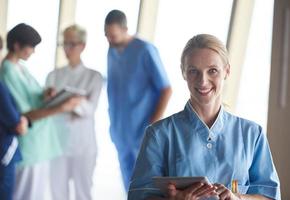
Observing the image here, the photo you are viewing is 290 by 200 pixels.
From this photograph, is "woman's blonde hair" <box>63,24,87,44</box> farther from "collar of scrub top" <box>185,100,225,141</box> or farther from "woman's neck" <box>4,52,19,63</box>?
"collar of scrub top" <box>185,100,225,141</box>

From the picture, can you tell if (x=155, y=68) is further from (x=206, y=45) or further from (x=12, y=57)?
(x=206, y=45)

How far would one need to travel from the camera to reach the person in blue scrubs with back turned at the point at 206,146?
120 centimetres

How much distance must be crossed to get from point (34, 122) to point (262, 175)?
111 cm

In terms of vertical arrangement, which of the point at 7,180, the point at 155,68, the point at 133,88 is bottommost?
the point at 7,180

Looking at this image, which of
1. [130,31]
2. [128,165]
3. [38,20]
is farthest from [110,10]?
[128,165]

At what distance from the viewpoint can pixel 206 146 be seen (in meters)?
1.26

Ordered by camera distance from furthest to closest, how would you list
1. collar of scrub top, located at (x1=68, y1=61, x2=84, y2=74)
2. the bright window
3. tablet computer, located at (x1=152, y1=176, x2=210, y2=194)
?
the bright window
collar of scrub top, located at (x1=68, y1=61, x2=84, y2=74)
tablet computer, located at (x1=152, y1=176, x2=210, y2=194)

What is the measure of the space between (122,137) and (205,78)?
1.02 meters

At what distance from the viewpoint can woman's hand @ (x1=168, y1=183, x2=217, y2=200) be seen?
44.9 inches

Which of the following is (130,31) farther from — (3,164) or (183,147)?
(183,147)

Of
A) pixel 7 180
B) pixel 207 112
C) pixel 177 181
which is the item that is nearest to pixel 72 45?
pixel 7 180

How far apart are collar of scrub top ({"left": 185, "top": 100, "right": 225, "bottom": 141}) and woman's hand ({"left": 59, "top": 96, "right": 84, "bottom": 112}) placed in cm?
88

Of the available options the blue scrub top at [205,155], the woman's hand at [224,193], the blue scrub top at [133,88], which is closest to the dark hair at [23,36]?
the blue scrub top at [133,88]

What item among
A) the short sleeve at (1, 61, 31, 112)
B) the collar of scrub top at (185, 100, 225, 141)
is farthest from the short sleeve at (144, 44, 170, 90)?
the collar of scrub top at (185, 100, 225, 141)
